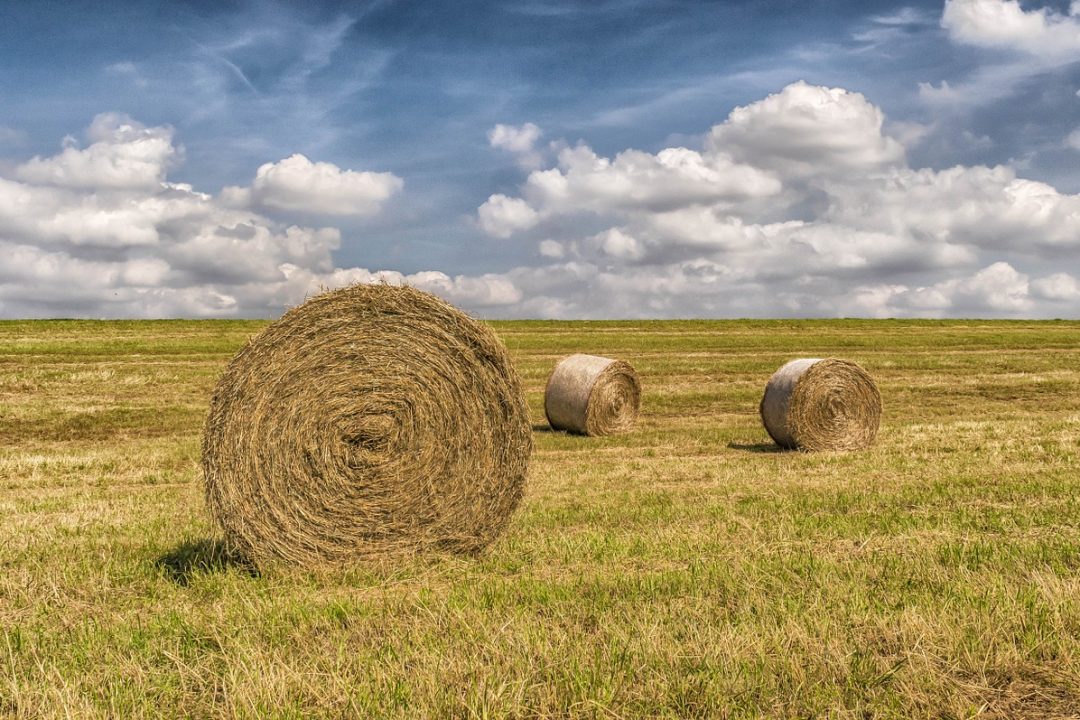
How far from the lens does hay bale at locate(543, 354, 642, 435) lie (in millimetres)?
16250

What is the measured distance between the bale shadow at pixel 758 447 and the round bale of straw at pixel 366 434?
7.28 metres

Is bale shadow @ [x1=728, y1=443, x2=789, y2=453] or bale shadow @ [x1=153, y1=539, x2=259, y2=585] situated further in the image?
bale shadow @ [x1=728, y1=443, x2=789, y2=453]

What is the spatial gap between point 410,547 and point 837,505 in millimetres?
4489

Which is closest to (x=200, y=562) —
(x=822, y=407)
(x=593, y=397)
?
(x=593, y=397)

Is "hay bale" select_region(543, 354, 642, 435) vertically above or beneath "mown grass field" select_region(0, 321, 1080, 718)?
above

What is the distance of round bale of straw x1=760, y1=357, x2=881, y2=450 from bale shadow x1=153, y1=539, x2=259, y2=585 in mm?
9593

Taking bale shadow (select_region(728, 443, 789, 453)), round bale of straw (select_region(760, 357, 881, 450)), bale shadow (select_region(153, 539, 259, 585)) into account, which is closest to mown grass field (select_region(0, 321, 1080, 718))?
bale shadow (select_region(153, 539, 259, 585))

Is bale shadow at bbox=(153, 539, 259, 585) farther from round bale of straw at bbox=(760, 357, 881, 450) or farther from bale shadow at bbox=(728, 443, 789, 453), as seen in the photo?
round bale of straw at bbox=(760, 357, 881, 450)

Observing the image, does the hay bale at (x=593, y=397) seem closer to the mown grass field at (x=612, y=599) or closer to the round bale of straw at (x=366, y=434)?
the mown grass field at (x=612, y=599)

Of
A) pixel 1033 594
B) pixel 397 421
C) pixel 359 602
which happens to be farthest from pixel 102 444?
pixel 1033 594

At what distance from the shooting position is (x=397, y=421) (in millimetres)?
→ 7426

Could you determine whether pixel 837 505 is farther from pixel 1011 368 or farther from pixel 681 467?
pixel 1011 368

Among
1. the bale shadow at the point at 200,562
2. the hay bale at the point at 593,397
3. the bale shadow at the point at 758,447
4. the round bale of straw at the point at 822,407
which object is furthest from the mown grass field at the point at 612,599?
the hay bale at the point at 593,397

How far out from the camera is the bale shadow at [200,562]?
6724 mm
